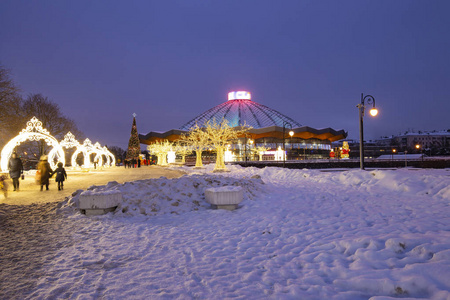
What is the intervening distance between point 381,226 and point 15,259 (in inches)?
250

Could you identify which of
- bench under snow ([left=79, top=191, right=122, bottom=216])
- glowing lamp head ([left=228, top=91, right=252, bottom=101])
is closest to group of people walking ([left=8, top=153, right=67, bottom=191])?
bench under snow ([left=79, top=191, right=122, bottom=216])

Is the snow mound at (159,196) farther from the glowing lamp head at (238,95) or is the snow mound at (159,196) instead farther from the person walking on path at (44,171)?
the glowing lamp head at (238,95)

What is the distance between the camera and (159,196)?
7645 mm

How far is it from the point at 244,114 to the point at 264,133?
53.2 ft

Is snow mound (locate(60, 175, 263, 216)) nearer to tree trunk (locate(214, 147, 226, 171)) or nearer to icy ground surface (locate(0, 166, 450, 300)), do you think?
icy ground surface (locate(0, 166, 450, 300))

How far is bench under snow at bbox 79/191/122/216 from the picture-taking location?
6.64 meters

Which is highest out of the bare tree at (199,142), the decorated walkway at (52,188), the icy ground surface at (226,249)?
the bare tree at (199,142)

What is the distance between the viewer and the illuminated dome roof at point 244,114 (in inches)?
2965

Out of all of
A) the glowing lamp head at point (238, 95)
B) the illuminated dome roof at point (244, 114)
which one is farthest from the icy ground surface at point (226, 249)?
the glowing lamp head at point (238, 95)

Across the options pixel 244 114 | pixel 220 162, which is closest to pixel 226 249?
pixel 220 162

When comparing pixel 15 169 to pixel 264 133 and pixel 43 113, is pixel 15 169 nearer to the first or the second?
pixel 43 113

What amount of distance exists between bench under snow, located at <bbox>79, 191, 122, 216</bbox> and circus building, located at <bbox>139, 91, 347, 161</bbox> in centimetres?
5687

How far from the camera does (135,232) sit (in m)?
5.27

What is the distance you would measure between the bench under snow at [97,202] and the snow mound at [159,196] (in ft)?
0.46
